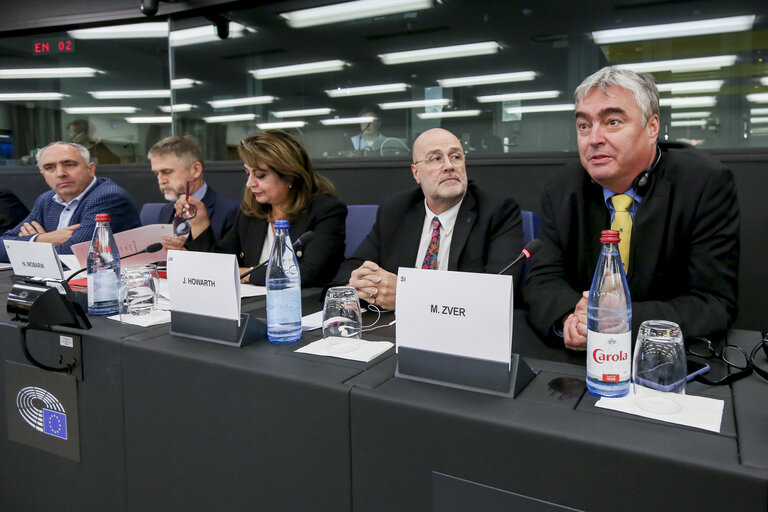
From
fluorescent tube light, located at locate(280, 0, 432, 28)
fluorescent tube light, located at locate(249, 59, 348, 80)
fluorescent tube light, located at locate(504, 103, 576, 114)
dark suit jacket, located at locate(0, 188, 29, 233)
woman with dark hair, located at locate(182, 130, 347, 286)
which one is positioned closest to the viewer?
woman with dark hair, located at locate(182, 130, 347, 286)

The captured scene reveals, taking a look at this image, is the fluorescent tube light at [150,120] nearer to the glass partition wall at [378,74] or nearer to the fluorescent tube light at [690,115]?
the glass partition wall at [378,74]

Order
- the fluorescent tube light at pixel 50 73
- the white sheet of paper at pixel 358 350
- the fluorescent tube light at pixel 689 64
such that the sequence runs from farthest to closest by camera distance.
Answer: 1. the fluorescent tube light at pixel 50 73
2. the fluorescent tube light at pixel 689 64
3. the white sheet of paper at pixel 358 350

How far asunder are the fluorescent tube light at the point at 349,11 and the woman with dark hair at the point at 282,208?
7.13 ft

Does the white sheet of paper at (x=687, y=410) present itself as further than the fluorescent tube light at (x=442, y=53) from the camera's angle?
No

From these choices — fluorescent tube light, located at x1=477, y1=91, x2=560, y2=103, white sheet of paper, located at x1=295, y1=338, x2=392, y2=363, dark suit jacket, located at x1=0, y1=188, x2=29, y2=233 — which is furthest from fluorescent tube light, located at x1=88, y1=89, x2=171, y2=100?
white sheet of paper, located at x1=295, y1=338, x2=392, y2=363

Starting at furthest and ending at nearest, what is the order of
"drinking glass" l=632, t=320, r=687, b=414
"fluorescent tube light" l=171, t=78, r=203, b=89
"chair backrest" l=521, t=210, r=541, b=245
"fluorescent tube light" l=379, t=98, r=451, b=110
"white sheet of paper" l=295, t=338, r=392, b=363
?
"fluorescent tube light" l=171, t=78, r=203, b=89 < "fluorescent tube light" l=379, t=98, r=451, b=110 < "chair backrest" l=521, t=210, r=541, b=245 < "white sheet of paper" l=295, t=338, r=392, b=363 < "drinking glass" l=632, t=320, r=687, b=414

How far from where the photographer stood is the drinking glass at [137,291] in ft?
4.21

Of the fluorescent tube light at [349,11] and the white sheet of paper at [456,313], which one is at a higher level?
the fluorescent tube light at [349,11]

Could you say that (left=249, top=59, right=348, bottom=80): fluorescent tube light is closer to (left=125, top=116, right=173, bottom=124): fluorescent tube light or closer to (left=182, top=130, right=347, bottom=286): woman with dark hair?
(left=125, top=116, right=173, bottom=124): fluorescent tube light

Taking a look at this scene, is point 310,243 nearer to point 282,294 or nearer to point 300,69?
point 282,294

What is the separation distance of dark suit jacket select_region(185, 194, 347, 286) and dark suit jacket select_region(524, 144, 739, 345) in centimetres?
78

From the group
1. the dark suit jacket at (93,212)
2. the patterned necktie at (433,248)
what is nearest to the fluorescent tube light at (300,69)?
the dark suit jacket at (93,212)

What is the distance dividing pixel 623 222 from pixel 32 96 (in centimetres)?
539

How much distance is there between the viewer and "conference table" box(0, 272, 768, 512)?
2.05 ft
